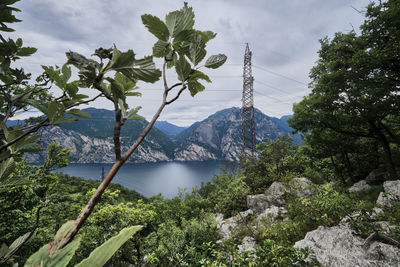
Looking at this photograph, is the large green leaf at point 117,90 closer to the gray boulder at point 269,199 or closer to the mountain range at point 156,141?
the gray boulder at point 269,199

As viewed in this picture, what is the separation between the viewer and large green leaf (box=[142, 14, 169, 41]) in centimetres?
70

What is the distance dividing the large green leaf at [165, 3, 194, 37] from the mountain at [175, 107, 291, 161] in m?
116

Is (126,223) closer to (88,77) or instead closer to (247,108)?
(88,77)

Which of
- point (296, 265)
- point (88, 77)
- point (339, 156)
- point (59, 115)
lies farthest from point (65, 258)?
point (339, 156)

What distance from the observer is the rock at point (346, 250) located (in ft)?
9.59

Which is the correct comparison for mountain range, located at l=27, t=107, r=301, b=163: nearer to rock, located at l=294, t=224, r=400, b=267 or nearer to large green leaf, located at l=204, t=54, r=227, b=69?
rock, located at l=294, t=224, r=400, b=267

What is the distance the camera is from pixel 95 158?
10838 centimetres

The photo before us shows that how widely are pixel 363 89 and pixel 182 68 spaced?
369 inches

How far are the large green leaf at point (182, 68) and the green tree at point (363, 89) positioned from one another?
333 inches

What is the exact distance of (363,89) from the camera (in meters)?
6.95

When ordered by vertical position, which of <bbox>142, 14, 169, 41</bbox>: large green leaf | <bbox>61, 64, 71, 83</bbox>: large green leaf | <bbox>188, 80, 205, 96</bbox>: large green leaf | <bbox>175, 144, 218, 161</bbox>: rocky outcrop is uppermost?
<bbox>142, 14, 169, 41</bbox>: large green leaf

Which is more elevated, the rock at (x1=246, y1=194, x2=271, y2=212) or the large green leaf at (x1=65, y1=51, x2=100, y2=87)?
the large green leaf at (x1=65, y1=51, x2=100, y2=87)

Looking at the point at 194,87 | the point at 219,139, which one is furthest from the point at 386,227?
the point at 219,139

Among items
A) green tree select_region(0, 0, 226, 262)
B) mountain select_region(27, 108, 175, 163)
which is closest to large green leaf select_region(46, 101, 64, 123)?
green tree select_region(0, 0, 226, 262)
